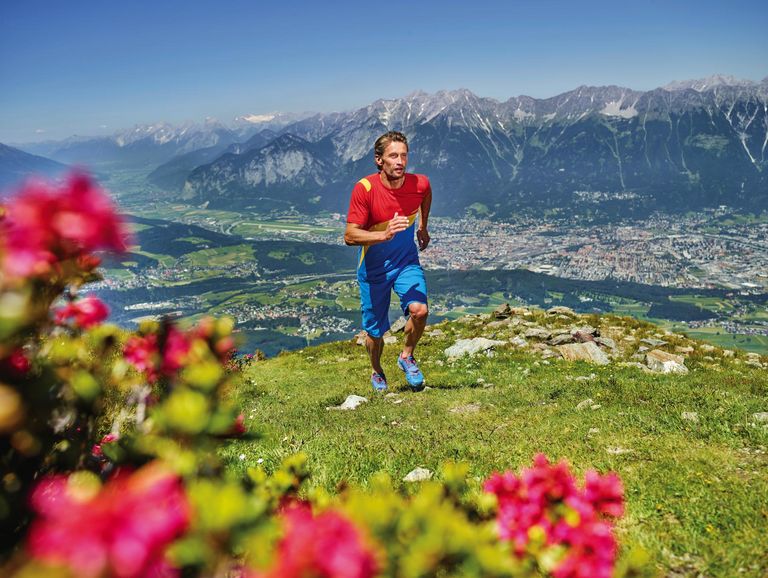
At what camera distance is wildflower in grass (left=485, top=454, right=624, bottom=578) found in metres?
1.97

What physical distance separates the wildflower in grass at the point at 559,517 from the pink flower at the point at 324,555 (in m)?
1.02

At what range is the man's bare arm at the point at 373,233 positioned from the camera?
6.82 m

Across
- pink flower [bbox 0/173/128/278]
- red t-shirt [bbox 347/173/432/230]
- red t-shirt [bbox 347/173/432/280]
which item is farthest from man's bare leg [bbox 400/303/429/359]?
pink flower [bbox 0/173/128/278]

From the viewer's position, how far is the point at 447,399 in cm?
1010

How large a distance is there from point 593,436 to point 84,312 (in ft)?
22.6

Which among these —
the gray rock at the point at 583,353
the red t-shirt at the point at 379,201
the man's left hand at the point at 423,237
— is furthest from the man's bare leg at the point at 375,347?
the gray rock at the point at 583,353

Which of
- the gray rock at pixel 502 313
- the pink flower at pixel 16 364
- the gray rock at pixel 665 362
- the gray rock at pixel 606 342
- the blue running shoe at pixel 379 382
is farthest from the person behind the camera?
the gray rock at pixel 502 313

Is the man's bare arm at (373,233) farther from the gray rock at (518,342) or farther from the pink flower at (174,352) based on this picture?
the gray rock at (518,342)

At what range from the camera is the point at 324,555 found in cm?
122

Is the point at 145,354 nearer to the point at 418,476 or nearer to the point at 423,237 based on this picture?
the point at 418,476

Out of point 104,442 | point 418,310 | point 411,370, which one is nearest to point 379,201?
point 418,310

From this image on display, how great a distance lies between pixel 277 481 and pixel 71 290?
1368 mm

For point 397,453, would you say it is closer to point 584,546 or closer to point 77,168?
point 584,546

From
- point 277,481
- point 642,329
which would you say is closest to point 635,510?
point 277,481
